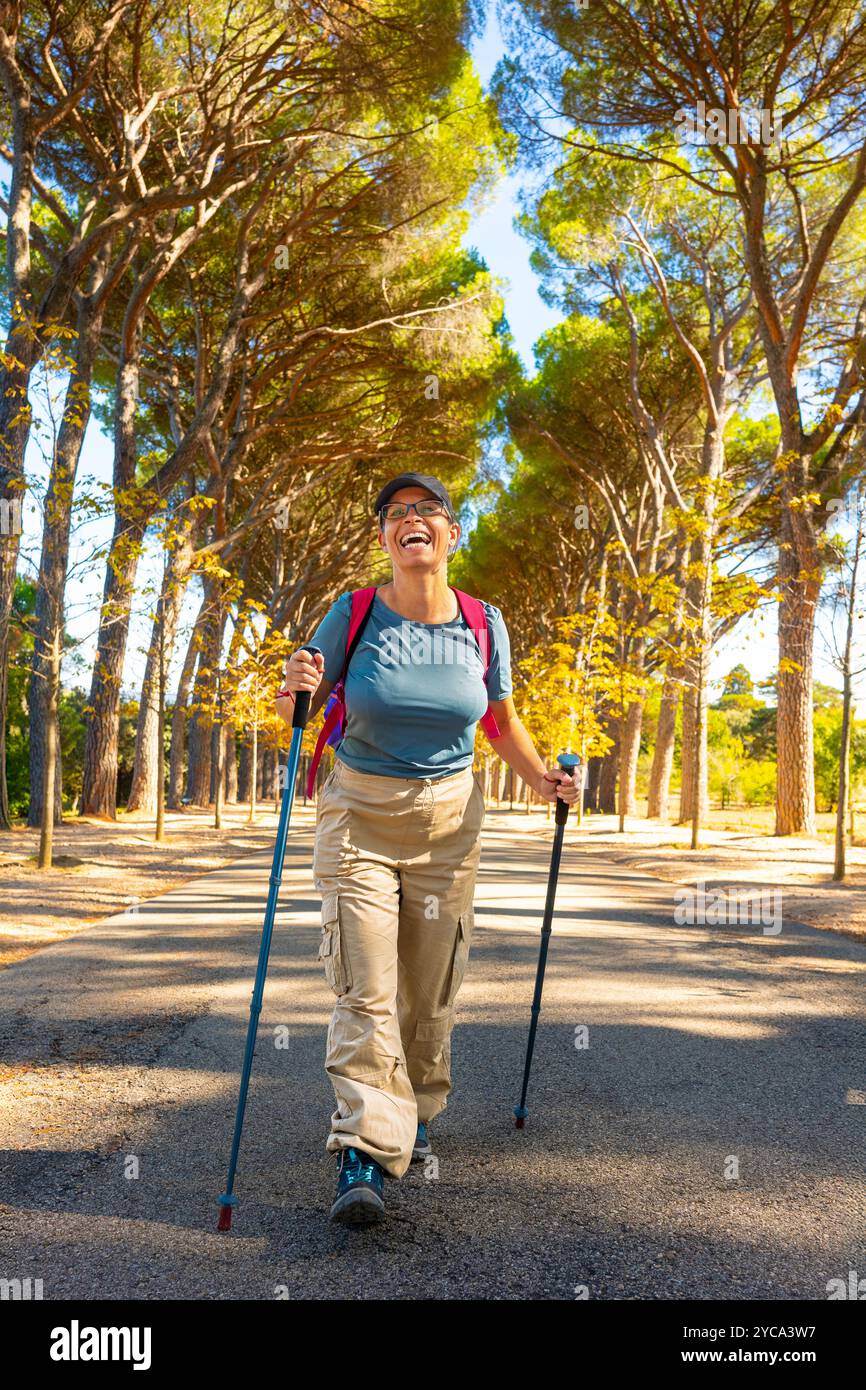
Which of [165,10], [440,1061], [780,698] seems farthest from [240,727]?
[440,1061]

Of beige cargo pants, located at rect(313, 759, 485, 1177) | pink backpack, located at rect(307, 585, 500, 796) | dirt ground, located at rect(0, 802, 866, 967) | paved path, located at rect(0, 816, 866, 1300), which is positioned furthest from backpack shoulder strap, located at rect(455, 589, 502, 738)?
dirt ground, located at rect(0, 802, 866, 967)

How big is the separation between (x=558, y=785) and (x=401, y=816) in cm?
69

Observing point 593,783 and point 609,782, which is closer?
point 609,782

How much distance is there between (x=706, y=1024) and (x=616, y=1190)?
7.98ft

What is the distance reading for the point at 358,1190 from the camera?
2.88m

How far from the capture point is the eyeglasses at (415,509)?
355 cm

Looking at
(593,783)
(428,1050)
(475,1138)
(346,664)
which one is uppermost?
Answer: (346,664)

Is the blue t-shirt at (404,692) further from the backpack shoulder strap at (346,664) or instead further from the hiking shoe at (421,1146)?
the hiking shoe at (421,1146)

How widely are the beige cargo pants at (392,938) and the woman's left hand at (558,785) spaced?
333 millimetres

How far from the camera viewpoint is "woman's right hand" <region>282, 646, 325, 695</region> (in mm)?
3303

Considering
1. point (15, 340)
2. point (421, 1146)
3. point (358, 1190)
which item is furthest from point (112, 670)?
point (358, 1190)

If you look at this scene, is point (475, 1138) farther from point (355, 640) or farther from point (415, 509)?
point (415, 509)

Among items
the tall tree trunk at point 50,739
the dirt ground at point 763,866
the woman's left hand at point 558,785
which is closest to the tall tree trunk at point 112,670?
the tall tree trunk at point 50,739

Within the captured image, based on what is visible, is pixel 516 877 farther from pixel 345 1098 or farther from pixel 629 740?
pixel 629 740
